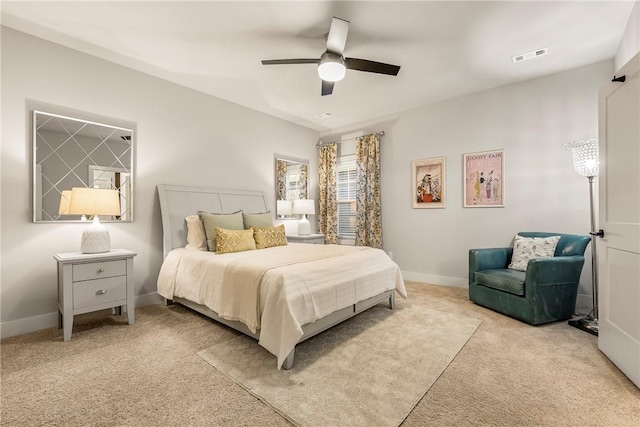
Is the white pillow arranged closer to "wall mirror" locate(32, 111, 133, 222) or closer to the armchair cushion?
"wall mirror" locate(32, 111, 133, 222)

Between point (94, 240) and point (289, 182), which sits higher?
point (289, 182)

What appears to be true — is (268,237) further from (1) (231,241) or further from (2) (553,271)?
(2) (553,271)

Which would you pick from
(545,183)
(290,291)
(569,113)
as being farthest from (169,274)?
(569,113)

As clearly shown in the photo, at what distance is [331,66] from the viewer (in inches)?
107

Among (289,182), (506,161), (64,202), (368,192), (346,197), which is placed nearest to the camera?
(64,202)

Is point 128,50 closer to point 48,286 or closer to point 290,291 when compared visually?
point 48,286

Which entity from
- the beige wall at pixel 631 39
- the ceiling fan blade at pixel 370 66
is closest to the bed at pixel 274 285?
the ceiling fan blade at pixel 370 66

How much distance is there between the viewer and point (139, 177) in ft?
11.7

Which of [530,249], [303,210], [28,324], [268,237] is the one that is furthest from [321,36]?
[28,324]

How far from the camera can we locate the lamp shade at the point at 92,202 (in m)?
2.62

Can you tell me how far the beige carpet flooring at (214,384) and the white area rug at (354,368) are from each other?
0.28 ft

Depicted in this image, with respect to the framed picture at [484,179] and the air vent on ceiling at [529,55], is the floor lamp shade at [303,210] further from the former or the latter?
the air vent on ceiling at [529,55]

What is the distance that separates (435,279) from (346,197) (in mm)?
2230

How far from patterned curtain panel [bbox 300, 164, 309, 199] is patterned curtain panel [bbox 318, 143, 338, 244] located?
0.97ft
